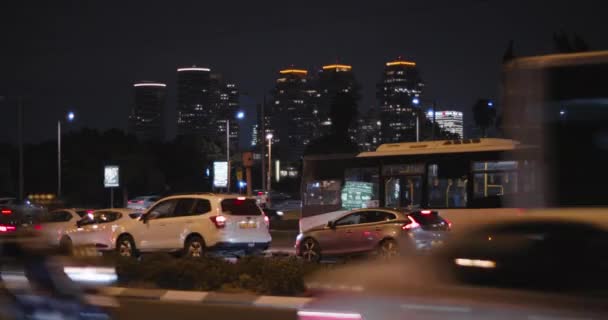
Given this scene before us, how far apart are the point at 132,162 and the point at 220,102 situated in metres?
110

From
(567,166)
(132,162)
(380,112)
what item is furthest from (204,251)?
(380,112)

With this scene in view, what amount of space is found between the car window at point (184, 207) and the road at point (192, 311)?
23.4ft

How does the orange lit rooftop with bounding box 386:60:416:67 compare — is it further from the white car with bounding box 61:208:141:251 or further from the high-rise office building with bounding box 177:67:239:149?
the white car with bounding box 61:208:141:251

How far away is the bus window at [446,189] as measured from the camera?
24.4 m

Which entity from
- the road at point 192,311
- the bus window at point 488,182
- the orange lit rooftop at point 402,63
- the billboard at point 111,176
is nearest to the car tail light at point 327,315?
the road at point 192,311

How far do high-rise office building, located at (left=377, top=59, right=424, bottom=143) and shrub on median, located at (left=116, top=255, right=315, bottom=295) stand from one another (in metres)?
136

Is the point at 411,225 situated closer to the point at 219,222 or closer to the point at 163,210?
the point at 219,222

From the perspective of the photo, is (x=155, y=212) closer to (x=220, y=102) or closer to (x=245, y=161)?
(x=245, y=161)

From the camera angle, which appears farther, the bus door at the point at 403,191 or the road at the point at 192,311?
the bus door at the point at 403,191

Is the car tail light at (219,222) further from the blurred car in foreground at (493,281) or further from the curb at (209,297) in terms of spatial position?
the blurred car in foreground at (493,281)

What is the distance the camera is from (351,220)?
2261 cm

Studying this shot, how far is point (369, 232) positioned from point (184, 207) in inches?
193

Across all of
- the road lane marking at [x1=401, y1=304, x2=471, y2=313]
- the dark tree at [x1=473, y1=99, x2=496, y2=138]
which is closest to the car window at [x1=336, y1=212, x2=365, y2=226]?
the road lane marking at [x1=401, y1=304, x2=471, y2=313]

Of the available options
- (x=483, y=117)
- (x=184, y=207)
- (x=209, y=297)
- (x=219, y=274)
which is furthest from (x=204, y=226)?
(x=483, y=117)
